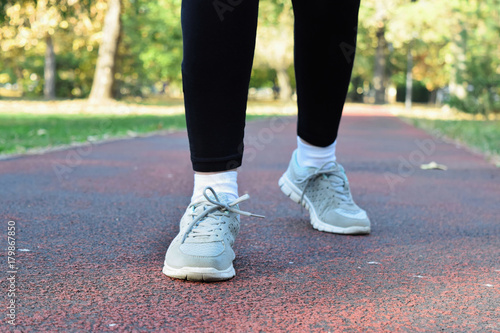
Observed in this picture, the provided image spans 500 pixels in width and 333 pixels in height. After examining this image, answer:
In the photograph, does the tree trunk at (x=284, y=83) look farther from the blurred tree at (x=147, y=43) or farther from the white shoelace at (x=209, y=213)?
the white shoelace at (x=209, y=213)

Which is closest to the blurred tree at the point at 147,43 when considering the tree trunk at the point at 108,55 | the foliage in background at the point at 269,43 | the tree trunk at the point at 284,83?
the foliage in background at the point at 269,43

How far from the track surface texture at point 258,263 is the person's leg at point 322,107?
0.10 m

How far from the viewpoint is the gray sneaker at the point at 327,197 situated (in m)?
2.40

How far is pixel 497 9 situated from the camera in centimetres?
1230

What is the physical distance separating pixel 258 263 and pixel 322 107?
0.72 m

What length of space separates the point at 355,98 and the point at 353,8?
50.6 m

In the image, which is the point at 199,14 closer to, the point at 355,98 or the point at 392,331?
the point at 392,331

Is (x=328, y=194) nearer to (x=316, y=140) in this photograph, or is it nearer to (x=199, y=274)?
(x=316, y=140)

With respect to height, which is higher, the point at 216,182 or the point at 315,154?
the point at 216,182

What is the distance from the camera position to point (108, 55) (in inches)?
750

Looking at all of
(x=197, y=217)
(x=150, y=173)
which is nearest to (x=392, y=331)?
(x=197, y=217)

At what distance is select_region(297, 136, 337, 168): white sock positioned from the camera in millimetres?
2504

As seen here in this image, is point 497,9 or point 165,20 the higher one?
point 497,9

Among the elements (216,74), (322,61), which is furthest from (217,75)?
(322,61)
